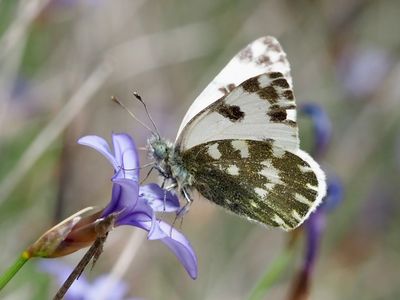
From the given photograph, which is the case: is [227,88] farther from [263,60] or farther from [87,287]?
[87,287]

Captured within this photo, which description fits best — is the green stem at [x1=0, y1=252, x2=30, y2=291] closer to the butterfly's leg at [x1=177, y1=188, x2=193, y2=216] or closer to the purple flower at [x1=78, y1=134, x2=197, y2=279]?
the purple flower at [x1=78, y1=134, x2=197, y2=279]

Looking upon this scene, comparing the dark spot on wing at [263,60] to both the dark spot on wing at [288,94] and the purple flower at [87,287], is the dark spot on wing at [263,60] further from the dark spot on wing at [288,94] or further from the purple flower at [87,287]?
the purple flower at [87,287]

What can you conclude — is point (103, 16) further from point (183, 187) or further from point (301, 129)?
point (183, 187)

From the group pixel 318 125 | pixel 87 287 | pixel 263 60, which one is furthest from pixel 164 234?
pixel 318 125

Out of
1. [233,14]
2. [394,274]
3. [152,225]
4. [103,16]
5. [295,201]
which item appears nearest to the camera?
[152,225]

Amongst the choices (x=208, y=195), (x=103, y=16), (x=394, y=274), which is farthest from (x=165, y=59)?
(x=208, y=195)

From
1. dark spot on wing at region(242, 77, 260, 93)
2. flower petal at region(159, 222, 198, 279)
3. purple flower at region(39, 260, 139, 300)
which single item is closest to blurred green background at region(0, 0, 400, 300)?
purple flower at region(39, 260, 139, 300)

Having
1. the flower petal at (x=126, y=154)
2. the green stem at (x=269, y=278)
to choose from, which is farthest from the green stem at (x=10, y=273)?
the green stem at (x=269, y=278)
